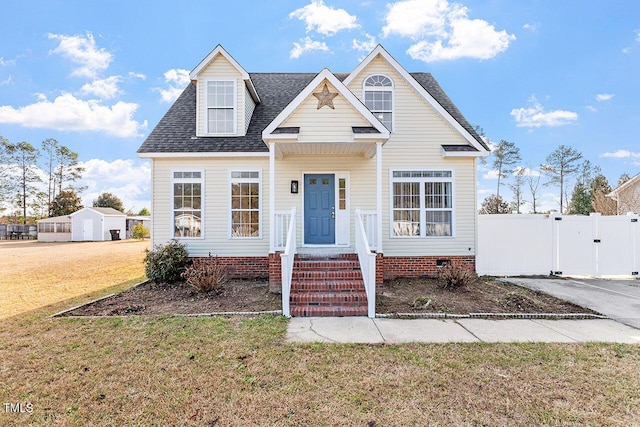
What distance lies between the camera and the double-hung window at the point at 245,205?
9.85m

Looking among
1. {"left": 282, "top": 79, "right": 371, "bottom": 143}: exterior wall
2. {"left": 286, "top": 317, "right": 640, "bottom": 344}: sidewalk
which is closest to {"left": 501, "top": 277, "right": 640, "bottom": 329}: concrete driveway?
{"left": 286, "top": 317, "right": 640, "bottom": 344}: sidewalk

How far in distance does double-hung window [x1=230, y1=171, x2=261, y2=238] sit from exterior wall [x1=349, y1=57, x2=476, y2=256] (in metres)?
4.12

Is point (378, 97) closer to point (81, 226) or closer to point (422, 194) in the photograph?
point (422, 194)

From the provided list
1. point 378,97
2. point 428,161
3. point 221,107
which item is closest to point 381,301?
point 428,161

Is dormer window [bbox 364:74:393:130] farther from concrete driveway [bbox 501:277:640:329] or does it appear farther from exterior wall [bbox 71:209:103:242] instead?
exterior wall [bbox 71:209:103:242]

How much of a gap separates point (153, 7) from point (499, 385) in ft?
46.7

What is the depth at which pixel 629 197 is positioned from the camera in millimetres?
20125

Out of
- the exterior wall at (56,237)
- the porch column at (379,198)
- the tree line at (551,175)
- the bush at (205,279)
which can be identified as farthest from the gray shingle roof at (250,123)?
the exterior wall at (56,237)

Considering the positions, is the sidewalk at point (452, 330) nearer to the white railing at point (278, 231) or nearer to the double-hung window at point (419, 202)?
the white railing at point (278, 231)

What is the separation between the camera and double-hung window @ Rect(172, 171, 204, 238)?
32.2 ft

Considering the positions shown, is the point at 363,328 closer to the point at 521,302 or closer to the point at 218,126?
the point at 521,302

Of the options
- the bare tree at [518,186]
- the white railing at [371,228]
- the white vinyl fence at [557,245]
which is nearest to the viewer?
the white railing at [371,228]

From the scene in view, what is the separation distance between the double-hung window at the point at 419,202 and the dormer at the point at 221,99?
5.54 meters

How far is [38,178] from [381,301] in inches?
1970
